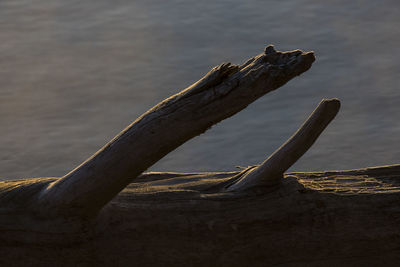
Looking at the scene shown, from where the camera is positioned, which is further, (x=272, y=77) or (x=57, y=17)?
(x=57, y=17)

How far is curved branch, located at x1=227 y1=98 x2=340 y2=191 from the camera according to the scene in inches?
115

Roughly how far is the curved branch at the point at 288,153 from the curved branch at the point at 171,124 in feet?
1.15

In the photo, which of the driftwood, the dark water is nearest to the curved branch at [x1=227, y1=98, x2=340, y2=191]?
the driftwood

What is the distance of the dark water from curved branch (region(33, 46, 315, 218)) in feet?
7.85

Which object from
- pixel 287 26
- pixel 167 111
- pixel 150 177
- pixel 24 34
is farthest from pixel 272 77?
pixel 24 34

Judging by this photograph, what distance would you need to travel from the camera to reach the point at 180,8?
7832mm

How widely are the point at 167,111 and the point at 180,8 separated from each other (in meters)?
5.28

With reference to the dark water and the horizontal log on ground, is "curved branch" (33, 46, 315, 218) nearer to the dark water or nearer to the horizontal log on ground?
the horizontal log on ground

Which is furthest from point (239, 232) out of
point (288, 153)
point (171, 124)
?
point (171, 124)

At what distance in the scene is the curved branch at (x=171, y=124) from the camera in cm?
259

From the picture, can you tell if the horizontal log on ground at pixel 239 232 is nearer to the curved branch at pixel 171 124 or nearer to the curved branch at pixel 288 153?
the curved branch at pixel 288 153

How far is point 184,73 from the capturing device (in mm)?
6340

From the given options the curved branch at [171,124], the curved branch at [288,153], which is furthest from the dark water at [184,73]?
the curved branch at [171,124]

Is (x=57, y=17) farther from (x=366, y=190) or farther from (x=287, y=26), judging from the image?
(x=366, y=190)
